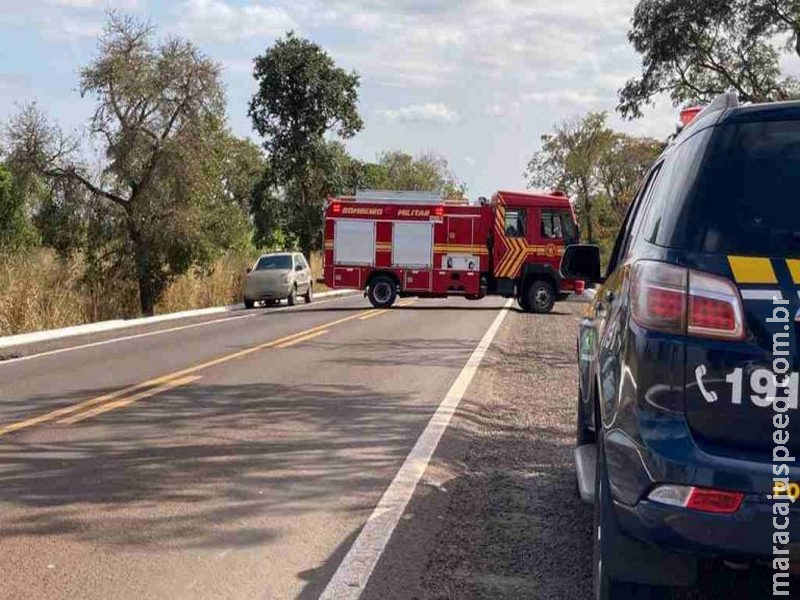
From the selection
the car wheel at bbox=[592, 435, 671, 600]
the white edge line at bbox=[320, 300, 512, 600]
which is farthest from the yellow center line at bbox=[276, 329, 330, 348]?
the car wheel at bbox=[592, 435, 671, 600]

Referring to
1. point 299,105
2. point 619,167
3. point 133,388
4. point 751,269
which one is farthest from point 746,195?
point 619,167

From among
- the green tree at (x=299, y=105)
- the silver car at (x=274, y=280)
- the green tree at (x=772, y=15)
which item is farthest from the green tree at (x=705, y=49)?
the green tree at (x=299, y=105)

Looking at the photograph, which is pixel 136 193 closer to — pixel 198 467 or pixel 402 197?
pixel 402 197

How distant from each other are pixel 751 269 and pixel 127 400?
8.36 meters

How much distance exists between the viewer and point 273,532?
593 cm

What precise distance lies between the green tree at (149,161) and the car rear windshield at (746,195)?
92.2ft

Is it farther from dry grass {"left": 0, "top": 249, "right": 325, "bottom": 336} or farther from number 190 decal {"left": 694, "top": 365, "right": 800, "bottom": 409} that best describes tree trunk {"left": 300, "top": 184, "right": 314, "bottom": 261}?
number 190 decal {"left": 694, "top": 365, "right": 800, "bottom": 409}

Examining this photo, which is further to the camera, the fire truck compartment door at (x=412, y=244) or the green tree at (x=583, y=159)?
the green tree at (x=583, y=159)

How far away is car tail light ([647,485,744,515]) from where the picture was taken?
130 inches

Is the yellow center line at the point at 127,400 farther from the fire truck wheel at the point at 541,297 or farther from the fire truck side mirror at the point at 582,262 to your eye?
the fire truck wheel at the point at 541,297

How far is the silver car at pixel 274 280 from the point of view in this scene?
32.7 metres

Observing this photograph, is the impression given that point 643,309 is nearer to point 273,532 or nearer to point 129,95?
point 273,532

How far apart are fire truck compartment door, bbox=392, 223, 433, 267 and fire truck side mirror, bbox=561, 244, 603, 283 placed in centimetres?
2431

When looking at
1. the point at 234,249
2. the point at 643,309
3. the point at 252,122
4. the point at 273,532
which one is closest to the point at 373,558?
the point at 273,532
